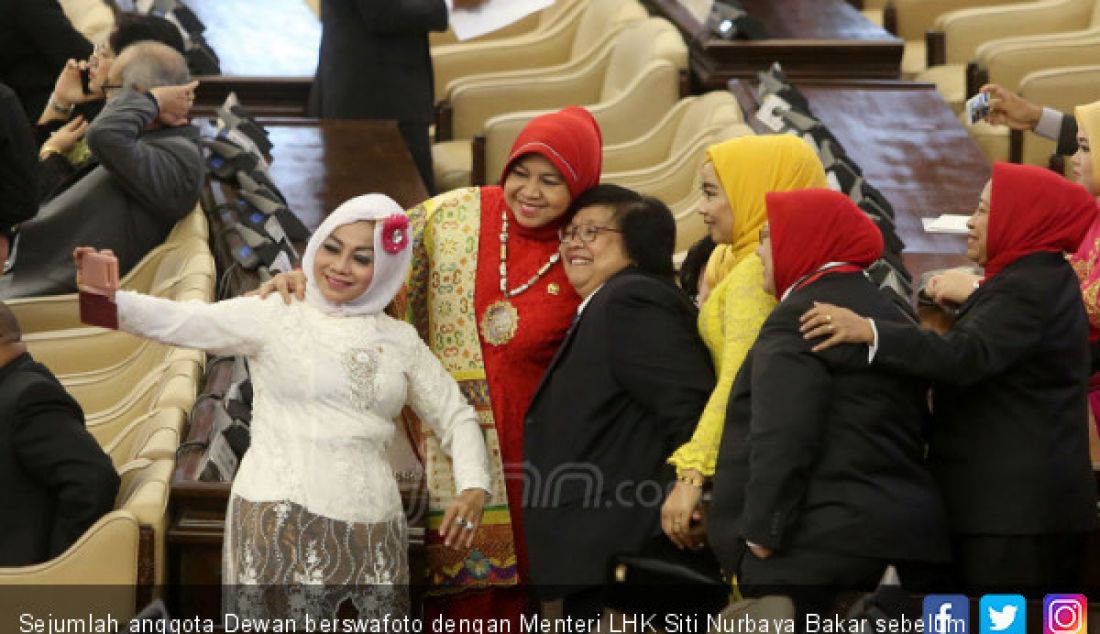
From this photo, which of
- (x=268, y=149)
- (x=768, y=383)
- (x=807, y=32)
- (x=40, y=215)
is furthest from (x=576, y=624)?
(x=807, y=32)

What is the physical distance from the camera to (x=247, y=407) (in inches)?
170

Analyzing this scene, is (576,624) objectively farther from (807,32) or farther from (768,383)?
(807,32)

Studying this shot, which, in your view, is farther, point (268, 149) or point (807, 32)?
point (807, 32)

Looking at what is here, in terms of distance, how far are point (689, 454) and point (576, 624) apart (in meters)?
0.42

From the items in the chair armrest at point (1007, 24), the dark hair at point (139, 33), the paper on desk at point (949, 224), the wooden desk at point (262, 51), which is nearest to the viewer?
the paper on desk at point (949, 224)

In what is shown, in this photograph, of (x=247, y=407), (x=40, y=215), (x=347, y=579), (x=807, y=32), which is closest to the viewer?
(x=347, y=579)

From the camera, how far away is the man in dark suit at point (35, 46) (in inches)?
268

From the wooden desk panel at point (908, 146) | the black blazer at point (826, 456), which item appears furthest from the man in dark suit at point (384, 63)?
the black blazer at point (826, 456)

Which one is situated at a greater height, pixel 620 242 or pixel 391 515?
pixel 620 242

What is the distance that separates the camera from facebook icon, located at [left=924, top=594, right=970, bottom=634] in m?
3.55

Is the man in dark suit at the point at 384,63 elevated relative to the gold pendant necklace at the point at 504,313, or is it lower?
lower

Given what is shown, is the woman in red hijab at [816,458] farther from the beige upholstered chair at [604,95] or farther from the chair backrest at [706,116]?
the beige upholstered chair at [604,95]

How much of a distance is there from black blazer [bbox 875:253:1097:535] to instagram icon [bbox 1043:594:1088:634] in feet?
0.39

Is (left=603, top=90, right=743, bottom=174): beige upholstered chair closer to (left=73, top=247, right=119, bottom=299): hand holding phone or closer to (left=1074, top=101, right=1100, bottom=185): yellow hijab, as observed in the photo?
(left=1074, top=101, right=1100, bottom=185): yellow hijab
